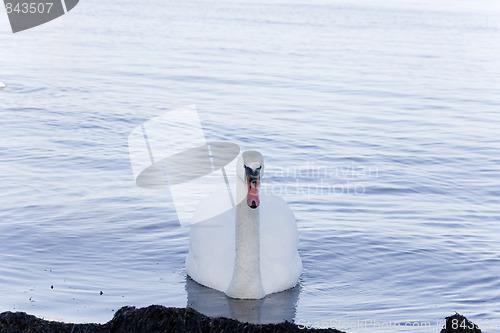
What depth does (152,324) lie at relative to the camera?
16.9 feet

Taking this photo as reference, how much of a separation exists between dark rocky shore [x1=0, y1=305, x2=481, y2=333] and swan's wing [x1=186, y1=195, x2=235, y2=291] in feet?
5.02

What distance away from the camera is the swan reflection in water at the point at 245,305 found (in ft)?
20.9

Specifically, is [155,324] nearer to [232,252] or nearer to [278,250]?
[232,252]

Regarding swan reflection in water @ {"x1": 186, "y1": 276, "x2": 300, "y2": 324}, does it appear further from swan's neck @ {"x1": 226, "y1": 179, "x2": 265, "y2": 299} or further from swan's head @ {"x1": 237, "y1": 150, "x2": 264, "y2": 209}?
swan's head @ {"x1": 237, "y1": 150, "x2": 264, "y2": 209}

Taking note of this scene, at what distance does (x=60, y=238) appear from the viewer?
7816 mm

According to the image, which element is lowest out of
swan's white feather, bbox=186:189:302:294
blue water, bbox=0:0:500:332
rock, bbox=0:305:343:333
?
blue water, bbox=0:0:500:332

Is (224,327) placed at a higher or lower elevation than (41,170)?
higher

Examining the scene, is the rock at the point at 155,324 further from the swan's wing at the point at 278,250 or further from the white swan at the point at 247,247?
the swan's wing at the point at 278,250

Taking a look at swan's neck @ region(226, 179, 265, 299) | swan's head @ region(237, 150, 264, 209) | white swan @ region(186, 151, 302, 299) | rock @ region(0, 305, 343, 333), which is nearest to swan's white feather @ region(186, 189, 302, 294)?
white swan @ region(186, 151, 302, 299)

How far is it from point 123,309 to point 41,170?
534cm

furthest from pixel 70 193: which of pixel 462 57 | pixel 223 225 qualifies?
pixel 462 57

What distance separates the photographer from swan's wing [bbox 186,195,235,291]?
6.80 metres

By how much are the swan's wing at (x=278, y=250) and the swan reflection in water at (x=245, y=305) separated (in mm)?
109

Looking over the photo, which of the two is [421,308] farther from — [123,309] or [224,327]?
[123,309]
